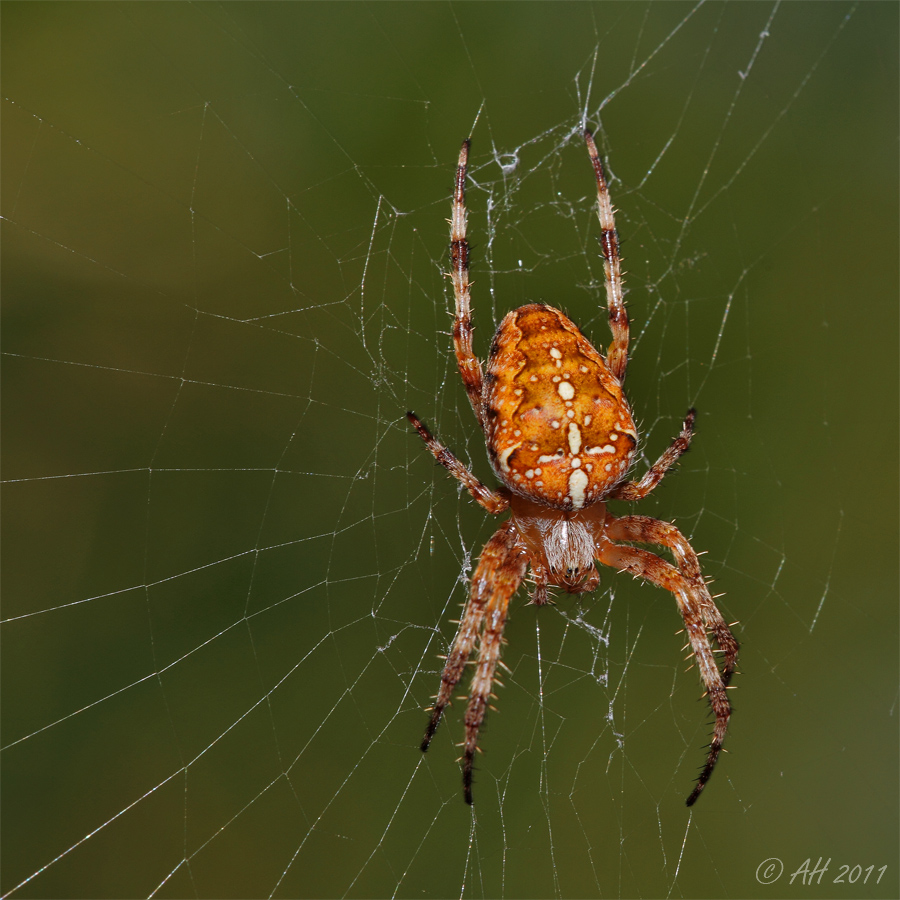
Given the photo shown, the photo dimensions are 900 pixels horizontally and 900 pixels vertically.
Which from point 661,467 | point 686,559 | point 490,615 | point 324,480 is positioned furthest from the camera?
point 324,480

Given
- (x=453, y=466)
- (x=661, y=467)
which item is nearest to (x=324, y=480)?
(x=453, y=466)

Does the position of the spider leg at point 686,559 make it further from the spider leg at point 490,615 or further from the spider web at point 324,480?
the spider web at point 324,480

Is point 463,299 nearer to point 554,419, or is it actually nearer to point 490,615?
point 554,419

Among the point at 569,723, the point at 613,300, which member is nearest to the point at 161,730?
the point at 569,723

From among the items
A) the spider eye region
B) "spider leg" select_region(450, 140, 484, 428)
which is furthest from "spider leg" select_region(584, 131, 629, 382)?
"spider leg" select_region(450, 140, 484, 428)

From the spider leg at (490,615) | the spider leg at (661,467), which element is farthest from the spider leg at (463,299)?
the spider leg at (661,467)

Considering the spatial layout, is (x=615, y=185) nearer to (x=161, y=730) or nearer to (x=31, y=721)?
(x=161, y=730)
